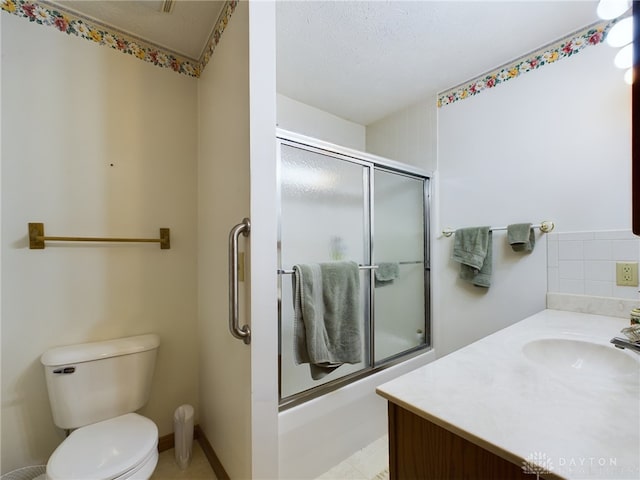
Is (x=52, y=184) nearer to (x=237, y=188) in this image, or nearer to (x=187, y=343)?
(x=237, y=188)

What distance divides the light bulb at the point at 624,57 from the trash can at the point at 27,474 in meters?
3.13

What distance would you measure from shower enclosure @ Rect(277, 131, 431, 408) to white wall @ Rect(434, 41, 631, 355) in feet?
0.64

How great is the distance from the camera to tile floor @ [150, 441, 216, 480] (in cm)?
134

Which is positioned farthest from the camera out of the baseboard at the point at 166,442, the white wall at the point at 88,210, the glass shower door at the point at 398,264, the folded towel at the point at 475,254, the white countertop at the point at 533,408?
the glass shower door at the point at 398,264

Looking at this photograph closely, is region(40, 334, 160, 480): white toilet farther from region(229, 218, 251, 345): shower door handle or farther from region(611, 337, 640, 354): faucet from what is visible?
region(611, 337, 640, 354): faucet

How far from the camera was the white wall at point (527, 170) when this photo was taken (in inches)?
51.4

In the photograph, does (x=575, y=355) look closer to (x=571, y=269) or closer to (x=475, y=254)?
(x=571, y=269)

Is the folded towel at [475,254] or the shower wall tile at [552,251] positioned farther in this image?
the folded towel at [475,254]

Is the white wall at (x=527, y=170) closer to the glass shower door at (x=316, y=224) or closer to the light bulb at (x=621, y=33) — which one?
the light bulb at (x=621, y=33)

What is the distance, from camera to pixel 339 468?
1.38 m

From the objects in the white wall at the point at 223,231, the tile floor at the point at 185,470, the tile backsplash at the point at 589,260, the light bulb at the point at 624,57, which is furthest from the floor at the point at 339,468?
the light bulb at the point at 624,57

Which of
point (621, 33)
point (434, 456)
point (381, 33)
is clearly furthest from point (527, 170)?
point (434, 456)

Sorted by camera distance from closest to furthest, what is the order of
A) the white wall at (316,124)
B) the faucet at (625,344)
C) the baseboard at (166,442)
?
the faucet at (625,344) < the baseboard at (166,442) < the white wall at (316,124)

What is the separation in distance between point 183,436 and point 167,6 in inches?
84.5
